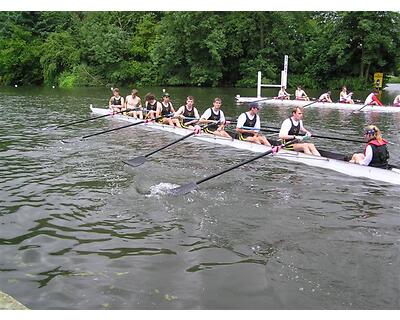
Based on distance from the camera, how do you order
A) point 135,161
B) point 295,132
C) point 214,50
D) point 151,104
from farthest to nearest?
1. point 214,50
2. point 151,104
3. point 295,132
4. point 135,161

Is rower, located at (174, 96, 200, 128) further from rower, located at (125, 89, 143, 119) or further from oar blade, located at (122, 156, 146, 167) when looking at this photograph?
oar blade, located at (122, 156, 146, 167)

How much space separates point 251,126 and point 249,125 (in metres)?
0.07

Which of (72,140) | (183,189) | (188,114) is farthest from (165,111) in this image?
(183,189)

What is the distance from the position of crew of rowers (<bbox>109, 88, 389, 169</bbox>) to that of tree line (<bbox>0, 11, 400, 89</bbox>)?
96.5 feet

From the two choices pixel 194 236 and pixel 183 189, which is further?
pixel 183 189

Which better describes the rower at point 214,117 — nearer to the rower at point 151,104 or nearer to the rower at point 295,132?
the rower at point 295,132

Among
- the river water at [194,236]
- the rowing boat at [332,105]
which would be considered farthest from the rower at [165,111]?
the rowing boat at [332,105]

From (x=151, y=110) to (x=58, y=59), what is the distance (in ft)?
140

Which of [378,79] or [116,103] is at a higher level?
[378,79]

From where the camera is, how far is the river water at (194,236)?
5.00 m

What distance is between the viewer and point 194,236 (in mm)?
6590

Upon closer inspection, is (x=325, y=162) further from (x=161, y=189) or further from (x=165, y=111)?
(x=165, y=111)

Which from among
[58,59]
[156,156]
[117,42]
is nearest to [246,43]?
[117,42]

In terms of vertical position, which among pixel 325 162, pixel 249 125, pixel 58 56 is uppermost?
pixel 58 56
